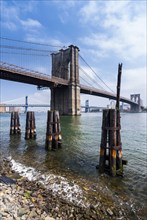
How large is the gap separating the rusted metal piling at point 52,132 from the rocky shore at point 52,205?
225 inches

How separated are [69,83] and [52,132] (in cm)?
5399

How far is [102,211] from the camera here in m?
4.61

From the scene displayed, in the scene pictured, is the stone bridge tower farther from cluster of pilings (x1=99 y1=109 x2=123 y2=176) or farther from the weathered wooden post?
cluster of pilings (x1=99 y1=109 x2=123 y2=176)

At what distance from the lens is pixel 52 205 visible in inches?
179

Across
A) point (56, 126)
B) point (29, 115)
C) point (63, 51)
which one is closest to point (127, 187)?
point (56, 126)

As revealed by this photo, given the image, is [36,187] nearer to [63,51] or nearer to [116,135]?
[116,135]

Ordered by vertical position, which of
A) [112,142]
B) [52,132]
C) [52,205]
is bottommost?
[52,205]

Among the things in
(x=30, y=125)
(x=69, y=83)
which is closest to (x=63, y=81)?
(x=69, y=83)

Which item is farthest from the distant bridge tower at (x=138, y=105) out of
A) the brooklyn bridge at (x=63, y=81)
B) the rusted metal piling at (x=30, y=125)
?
the rusted metal piling at (x=30, y=125)

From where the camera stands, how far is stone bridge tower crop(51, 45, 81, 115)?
63.3 metres

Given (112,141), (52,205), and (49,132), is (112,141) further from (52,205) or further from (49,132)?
(49,132)

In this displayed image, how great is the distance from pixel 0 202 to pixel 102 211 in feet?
8.31

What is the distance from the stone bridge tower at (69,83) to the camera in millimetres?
63325

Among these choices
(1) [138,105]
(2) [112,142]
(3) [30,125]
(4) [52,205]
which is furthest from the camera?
(1) [138,105]
